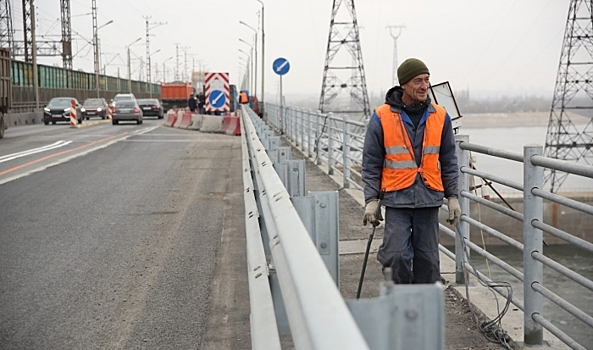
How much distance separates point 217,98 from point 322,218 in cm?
3343

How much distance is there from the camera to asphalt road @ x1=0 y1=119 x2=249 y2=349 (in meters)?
6.09

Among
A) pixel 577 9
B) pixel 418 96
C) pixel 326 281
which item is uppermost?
pixel 577 9

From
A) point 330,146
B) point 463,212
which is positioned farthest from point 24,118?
point 463,212

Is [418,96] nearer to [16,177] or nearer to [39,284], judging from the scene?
[39,284]

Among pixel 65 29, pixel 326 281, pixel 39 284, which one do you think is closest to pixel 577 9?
pixel 65 29

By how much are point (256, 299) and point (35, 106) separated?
171 feet

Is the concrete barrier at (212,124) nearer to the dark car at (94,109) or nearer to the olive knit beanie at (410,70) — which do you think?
the dark car at (94,109)

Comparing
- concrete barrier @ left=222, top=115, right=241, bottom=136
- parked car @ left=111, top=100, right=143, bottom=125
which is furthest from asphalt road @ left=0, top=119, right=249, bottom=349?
parked car @ left=111, top=100, right=143, bottom=125

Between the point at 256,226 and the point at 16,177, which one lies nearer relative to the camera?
the point at 256,226

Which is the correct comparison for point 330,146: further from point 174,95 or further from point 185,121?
point 174,95

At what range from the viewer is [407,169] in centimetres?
552

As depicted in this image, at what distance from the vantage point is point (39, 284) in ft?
24.5

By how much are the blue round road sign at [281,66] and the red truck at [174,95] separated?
50.6 meters

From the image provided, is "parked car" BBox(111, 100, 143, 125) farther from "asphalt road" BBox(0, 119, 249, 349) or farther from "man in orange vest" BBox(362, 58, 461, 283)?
"man in orange vest" BBox(362, 58, 461, 283)
